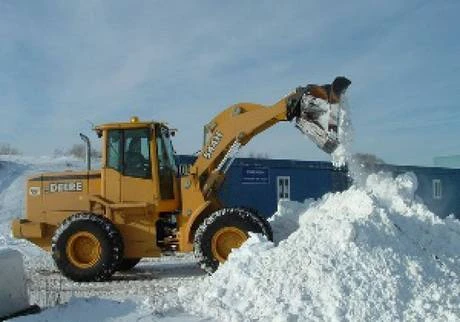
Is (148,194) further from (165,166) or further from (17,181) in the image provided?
(17,181)

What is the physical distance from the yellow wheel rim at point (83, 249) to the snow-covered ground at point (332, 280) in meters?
0.39

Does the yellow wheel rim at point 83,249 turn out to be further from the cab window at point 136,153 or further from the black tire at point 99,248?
the cab window at point 136,153

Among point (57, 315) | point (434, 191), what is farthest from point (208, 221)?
point (434, 191)

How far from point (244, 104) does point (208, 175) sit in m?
1.40

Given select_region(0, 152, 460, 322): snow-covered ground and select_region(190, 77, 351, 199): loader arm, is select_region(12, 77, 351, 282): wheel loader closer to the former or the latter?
select_region(190, 77, 351, 199): loader arm

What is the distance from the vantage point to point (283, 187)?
22938 mm

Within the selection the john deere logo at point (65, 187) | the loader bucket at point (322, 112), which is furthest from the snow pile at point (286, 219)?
the john deere logo at point (65, 187)

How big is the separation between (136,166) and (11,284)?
421 cm

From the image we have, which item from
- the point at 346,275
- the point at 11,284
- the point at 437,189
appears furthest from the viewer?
the point at 437,189

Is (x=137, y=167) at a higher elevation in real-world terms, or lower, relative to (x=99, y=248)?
higher

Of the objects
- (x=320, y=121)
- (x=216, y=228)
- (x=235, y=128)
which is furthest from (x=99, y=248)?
(x=320, y=121)

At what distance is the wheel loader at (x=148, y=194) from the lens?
10914 millimetres

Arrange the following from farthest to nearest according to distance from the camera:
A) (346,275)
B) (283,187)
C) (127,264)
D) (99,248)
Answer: (283,187)
(127,264)
(99,248)
(346,275)

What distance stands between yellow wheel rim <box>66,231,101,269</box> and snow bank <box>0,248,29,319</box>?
3334mm
